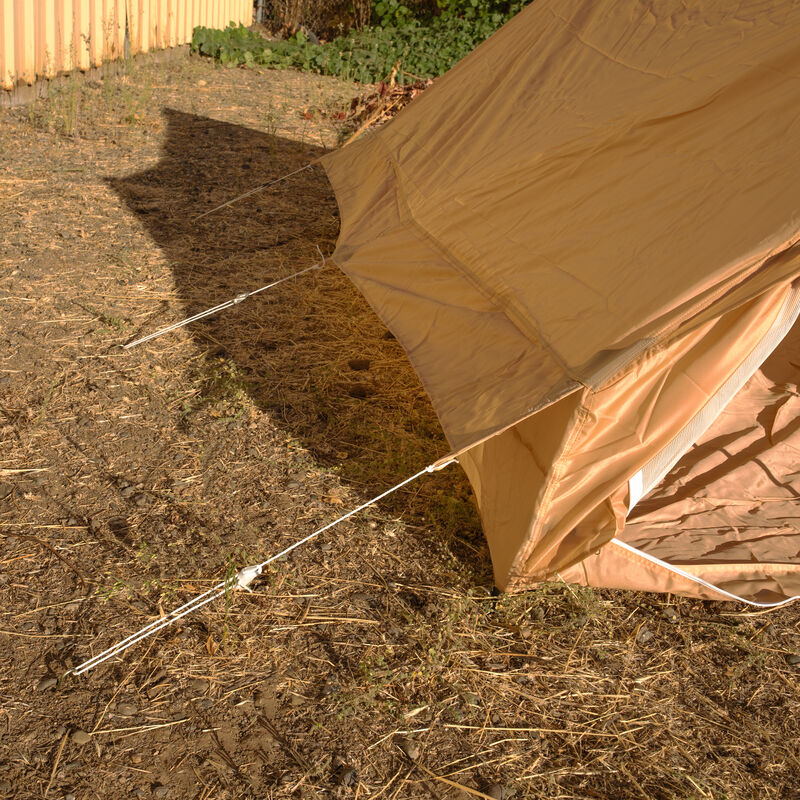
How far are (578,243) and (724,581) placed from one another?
47.1 inches

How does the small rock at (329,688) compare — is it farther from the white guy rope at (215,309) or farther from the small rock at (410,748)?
the white guy rope at (215,309)

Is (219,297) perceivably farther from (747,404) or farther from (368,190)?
(747,404)

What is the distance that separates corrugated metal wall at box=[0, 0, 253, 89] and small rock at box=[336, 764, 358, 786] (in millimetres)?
5650

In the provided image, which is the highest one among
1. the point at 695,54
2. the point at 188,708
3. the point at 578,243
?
the point at 695,54

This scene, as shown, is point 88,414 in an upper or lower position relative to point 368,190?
lower

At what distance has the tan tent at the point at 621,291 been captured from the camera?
217 cm

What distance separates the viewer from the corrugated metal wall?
19.1ft

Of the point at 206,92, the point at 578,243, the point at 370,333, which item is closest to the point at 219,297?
the point at 370,333

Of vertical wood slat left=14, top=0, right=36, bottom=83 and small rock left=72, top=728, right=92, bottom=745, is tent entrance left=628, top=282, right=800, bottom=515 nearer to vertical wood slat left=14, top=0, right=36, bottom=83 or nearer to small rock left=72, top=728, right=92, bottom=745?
small rock left=72, top=728, right=92, bottom=745

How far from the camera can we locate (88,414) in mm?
3188

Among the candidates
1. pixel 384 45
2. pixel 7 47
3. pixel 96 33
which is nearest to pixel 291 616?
pixel 7 47

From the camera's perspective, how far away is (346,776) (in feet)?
6.54

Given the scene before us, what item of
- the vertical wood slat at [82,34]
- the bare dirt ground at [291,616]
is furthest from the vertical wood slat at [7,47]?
the bare dirt ground at [291,616]

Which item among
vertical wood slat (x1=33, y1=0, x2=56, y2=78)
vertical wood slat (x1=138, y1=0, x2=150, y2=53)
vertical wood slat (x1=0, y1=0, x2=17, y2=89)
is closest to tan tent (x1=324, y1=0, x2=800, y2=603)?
vertical wood slat (x1=0, y1=0, x2=17, y2=89)
